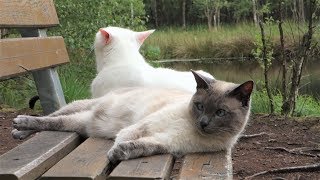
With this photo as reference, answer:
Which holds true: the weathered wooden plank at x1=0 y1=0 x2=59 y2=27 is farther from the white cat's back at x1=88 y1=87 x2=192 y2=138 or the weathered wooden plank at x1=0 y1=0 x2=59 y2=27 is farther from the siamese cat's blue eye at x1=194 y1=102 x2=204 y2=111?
the siamese cat's blue eye at x1=194 y1=102 x2=204 y2=111

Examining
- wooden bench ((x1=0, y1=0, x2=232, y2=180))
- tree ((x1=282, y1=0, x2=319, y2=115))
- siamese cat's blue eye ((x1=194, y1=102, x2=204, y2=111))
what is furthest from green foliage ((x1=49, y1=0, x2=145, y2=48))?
siamese cat's blue eye ((x1=194, y1=102, x2=204, y2=111))

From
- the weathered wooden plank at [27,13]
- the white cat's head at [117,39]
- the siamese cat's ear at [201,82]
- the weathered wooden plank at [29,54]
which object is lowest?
the siamese cat's ear at [201,82]

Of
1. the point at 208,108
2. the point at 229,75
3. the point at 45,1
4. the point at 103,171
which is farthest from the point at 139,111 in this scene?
the point at 229,75

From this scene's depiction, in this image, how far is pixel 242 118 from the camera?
8.27 ft

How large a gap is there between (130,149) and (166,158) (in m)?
0.15

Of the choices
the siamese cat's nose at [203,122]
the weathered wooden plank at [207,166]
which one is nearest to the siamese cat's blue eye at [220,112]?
the siamese cat's nose at [203,122]

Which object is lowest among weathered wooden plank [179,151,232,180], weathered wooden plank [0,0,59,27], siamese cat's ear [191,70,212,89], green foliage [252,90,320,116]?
green foliage [252,90,320,116]

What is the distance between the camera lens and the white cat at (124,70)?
12.1ft

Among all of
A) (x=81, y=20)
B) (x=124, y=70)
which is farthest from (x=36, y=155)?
(x=81, y=20)

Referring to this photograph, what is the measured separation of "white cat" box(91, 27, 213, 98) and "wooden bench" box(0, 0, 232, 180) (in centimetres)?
41

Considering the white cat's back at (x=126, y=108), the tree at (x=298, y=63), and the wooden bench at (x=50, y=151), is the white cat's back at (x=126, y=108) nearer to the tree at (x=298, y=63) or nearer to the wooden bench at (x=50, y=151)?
the wooden bench at (x=50, y=151)

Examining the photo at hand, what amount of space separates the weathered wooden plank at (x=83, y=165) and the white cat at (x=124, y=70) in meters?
1.42

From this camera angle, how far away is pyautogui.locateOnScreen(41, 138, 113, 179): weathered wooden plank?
5.65ft

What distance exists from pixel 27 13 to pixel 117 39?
1009 millimetres
